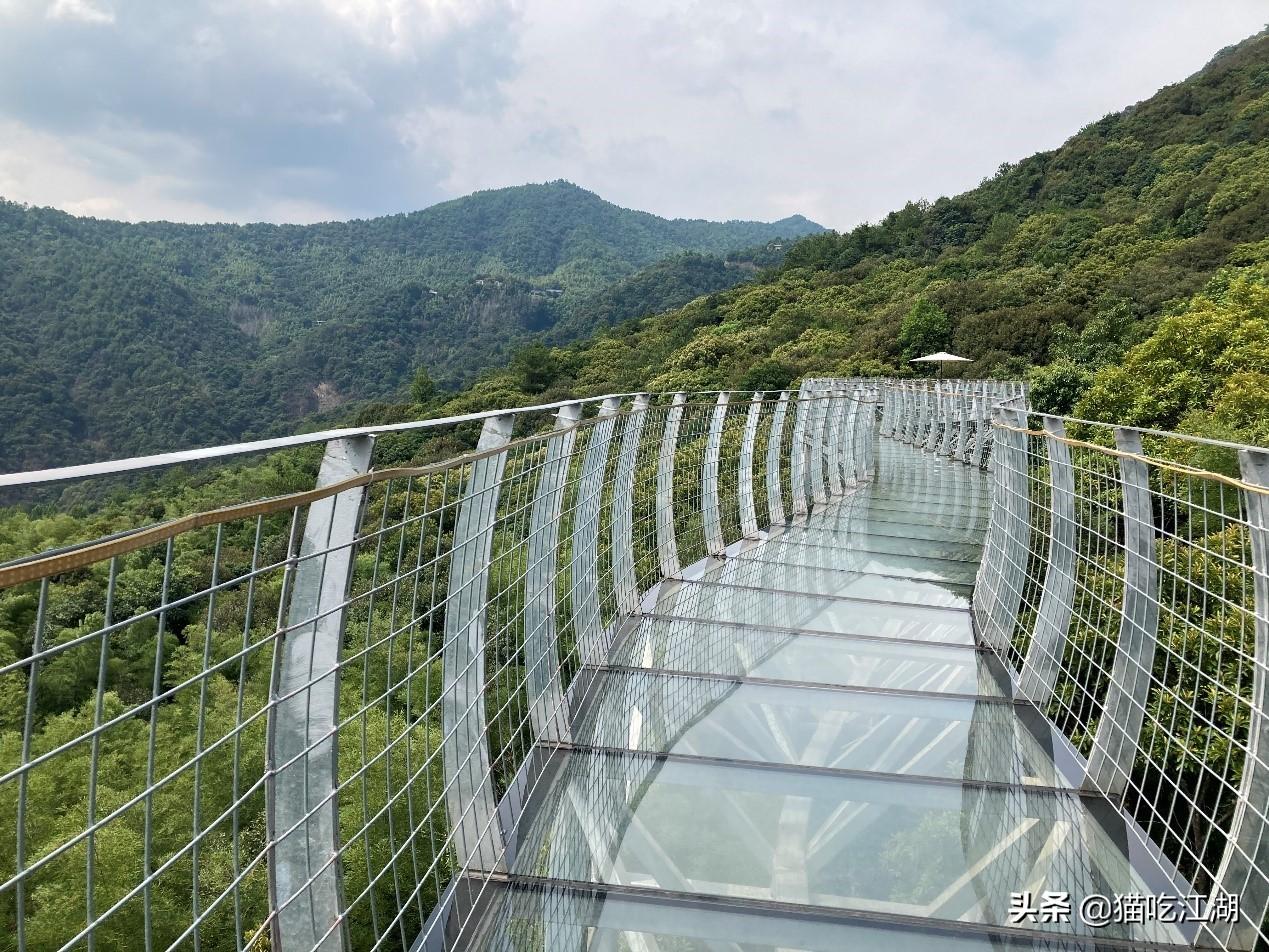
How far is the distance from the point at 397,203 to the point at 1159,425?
14881 centimetres

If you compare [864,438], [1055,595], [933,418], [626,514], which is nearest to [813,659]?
[1055,595]

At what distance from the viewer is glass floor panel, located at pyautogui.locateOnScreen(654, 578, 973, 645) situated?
172 inches

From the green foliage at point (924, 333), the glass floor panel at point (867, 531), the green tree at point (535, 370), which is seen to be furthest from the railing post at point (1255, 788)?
the green tree at point (535, 370)

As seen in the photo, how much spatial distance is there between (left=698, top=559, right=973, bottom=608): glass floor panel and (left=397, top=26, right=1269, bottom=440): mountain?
5817mm

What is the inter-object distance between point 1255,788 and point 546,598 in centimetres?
208

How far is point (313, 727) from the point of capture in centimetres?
162

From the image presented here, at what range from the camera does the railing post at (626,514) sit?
439 centimetres

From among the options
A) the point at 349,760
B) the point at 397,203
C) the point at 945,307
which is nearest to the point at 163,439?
the point at 945,307

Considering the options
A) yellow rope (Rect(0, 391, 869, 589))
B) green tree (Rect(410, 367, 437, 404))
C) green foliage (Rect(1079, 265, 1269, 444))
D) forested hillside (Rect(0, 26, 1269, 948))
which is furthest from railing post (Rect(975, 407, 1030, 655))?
green tree (Rect(410, 367, 437, 404))

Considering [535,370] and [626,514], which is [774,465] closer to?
[626,514]

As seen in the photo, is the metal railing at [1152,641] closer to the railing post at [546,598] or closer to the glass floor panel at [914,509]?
the railing post at [546,598]

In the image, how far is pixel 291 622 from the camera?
1.58 metres

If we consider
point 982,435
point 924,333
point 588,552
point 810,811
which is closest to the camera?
point 810,811

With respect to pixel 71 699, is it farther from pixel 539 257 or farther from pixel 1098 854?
pixel 539 257
